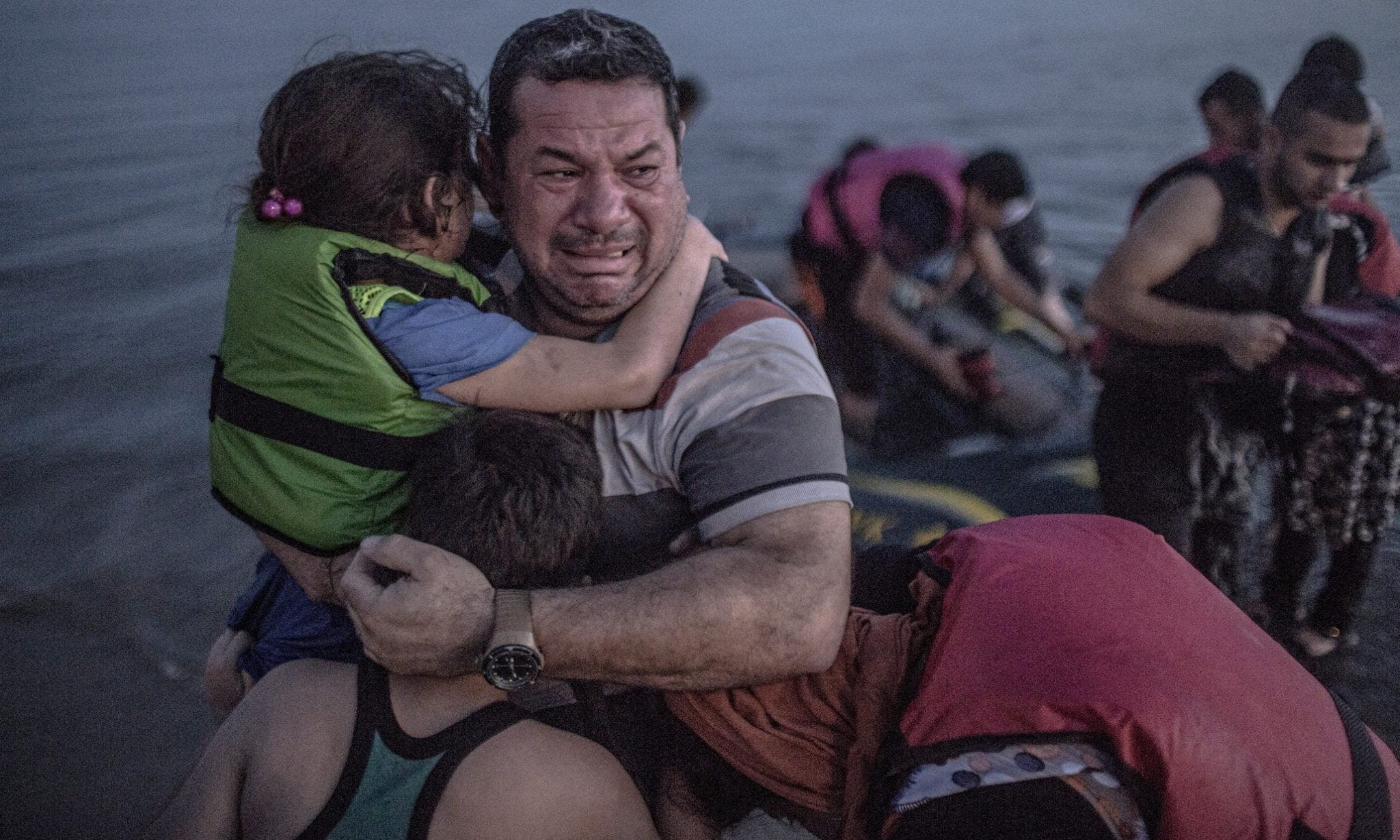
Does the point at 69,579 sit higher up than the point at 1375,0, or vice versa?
the point at 1375,0

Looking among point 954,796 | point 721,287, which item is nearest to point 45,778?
point 721,287

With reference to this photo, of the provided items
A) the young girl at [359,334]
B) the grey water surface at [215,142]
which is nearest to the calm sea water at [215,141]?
the grey water surface at [215,142]

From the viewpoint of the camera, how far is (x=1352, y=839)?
4.68 feet

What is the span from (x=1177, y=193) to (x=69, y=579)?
421cm

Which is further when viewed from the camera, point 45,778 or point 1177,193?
point 1177,193

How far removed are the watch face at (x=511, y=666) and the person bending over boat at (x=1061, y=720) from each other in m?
0.29

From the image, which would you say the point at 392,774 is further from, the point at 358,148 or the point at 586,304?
the point at 358,148

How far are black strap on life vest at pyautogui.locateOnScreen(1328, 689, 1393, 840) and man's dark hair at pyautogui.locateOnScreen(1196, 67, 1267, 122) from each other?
4.21 metres

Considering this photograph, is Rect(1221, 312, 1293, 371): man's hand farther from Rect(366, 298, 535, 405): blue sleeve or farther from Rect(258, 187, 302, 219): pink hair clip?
Rect(258, 187, 302, 219): pink hair clip

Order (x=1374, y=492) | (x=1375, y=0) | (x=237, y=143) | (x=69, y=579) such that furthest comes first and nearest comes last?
1. (x=1375, y=0)
2. (x=237, y=143)
3. (x=69, y=579)
4. (x=1374, y=492)

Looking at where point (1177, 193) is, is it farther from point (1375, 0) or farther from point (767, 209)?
point (1375, 0)

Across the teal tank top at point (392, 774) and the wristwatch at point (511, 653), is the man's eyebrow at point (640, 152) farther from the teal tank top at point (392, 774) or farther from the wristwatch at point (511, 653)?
the teal tank top at point (392, 774)

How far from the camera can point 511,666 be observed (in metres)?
1.76

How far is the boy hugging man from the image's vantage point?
1.67 meters
